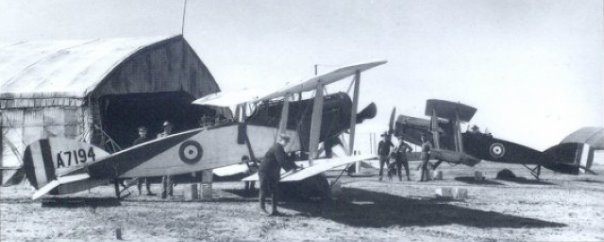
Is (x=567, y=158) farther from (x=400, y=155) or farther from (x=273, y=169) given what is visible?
(x=273, y=169)

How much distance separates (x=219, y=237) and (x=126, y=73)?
427 inches

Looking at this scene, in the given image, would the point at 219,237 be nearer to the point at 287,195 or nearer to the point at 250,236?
the point at 250,236

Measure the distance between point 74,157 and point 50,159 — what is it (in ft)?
1.37

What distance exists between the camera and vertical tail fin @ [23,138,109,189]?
9445mm

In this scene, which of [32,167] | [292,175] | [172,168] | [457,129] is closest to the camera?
[292,175]

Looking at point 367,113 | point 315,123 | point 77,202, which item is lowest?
point 77,202

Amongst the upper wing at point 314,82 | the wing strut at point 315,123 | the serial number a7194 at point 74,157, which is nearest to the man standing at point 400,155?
the upper wing at point 314,82

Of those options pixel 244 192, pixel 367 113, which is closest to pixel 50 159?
pixel 244 192

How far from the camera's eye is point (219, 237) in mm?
6449

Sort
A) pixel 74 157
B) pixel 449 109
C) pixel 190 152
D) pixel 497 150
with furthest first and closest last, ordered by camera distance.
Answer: pixel 497 150
pixel 449 109
pixel 190 152
pixel 74 157

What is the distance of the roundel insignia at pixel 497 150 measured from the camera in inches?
619

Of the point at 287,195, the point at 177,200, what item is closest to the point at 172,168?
the point at 177,200

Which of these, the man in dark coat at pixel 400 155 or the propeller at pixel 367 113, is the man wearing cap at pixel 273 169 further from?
the man in dark coat at pixel 400 155

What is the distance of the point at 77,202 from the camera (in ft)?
31.6
